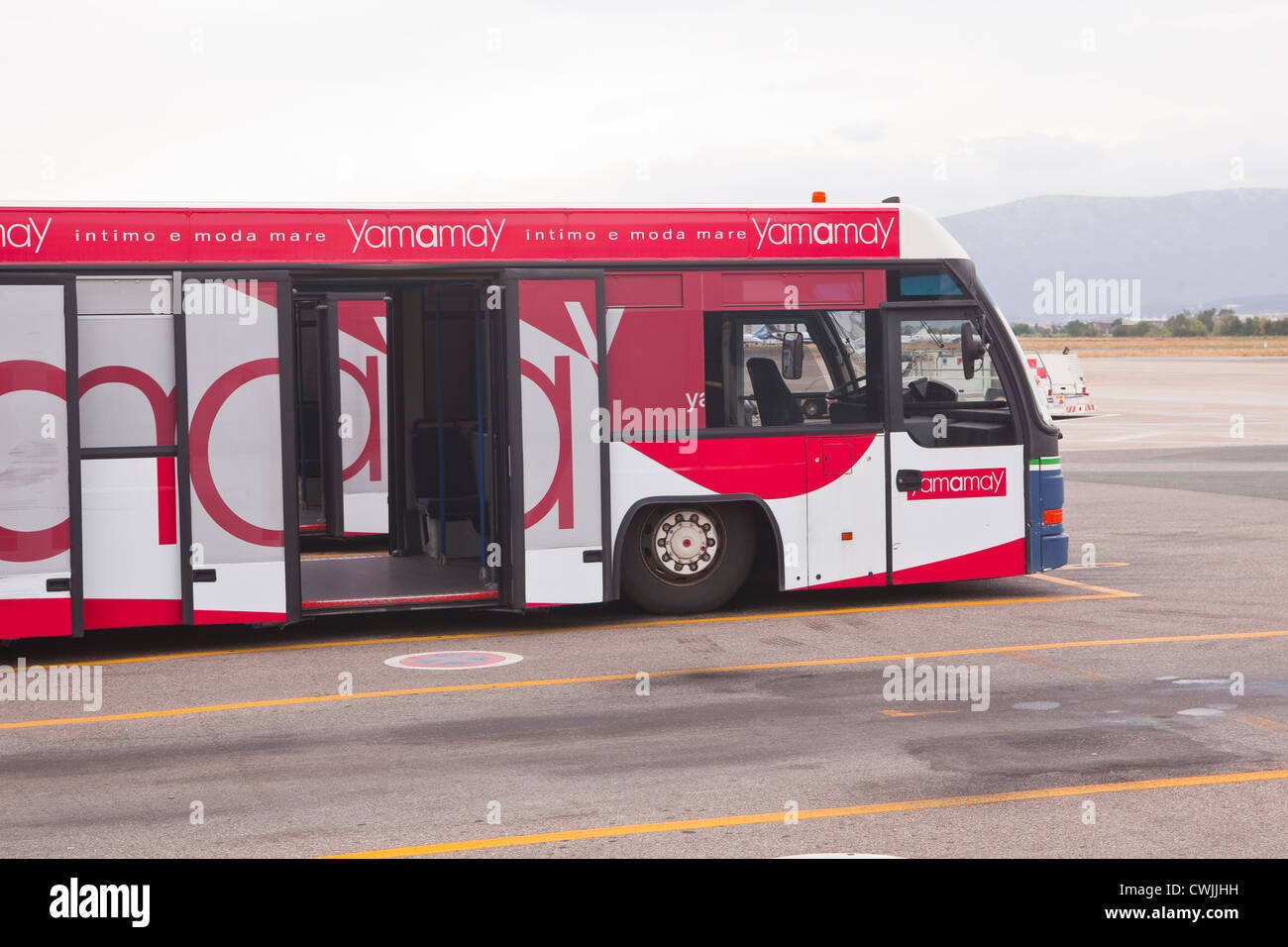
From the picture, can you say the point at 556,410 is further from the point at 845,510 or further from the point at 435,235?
the point at 845,510

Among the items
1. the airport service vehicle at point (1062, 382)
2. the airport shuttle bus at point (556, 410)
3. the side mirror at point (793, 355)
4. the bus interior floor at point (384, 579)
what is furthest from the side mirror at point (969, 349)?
the airport service vehicle at point (1062, 382)

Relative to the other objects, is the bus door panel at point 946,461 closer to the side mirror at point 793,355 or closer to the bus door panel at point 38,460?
the side mirror at point 793,355

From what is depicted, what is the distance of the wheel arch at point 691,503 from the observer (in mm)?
10875

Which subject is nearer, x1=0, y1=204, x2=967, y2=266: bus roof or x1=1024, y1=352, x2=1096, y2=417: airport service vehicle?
x1=0, y1=204, x2=967, y2=266: bus roof

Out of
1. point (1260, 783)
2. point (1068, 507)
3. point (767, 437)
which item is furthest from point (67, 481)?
point (1068, 507)

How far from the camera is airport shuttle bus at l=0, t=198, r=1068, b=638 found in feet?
31.9

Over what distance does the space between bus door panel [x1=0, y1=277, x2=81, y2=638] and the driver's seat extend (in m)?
4.83

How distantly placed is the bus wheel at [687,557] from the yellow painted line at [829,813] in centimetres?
498

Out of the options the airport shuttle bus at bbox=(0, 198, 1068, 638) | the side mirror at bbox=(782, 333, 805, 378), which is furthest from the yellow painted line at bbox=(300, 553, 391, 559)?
the side mirror at bbox=(782, 333, 805, 378)

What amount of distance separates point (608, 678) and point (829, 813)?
125 inches

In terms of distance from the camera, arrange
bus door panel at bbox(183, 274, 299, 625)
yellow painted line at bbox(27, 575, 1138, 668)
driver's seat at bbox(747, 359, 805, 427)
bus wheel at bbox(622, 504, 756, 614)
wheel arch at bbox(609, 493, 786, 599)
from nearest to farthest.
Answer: bus door panel at bbox(183, 274, 299, 625) → yellow painted line at bbox(27, 575, 1138, 668) → wheel arch at bbox(609, 493, 786, 599) → driver's seat at bbox(747, 359, 805, 427) → bus wheel at bbox(622, 504, 756, 614)

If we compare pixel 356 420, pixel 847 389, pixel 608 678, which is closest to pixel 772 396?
pixel 847 389

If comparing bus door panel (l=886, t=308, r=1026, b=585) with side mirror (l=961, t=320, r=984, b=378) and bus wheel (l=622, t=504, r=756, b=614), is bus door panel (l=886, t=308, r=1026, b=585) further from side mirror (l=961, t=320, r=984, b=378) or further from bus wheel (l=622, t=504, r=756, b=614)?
bus wheel (l=622, t=504, r=756, b=614)

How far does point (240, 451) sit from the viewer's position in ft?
32.9
